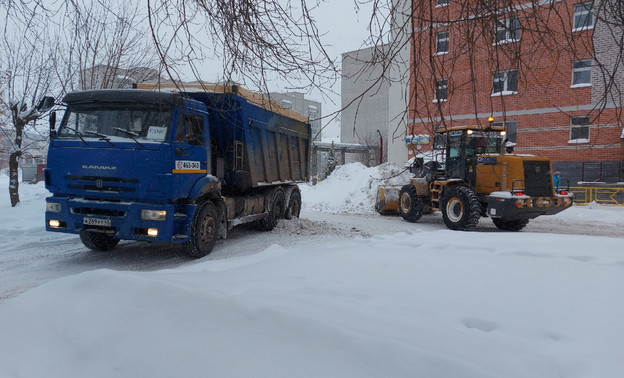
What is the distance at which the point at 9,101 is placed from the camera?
1315 centimetres

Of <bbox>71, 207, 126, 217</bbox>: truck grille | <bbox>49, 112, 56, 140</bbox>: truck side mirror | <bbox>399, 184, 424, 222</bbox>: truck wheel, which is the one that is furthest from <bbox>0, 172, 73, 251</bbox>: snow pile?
<bbox>399, 184, 424, 222</bbox>: truck wheel

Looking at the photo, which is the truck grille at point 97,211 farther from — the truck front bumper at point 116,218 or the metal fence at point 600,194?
the metal fence at point 600,194

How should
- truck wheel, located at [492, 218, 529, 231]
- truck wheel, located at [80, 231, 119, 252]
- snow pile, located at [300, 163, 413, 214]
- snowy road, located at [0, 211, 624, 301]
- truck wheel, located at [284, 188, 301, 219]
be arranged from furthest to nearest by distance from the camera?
snow pile, located at [300, 163, 413, 214] < truck wheel, located at [492, 218, 529, 231] < truck wheel, located at [284, 188, 301, 219] < truck wheel, located at [80, 231, 119, 252] < snowy road, located at [0, 211, 624, 301]

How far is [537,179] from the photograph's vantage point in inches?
435

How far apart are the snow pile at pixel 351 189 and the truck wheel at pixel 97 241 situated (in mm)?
9979

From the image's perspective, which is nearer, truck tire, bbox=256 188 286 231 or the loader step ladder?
truck tire, bbox=256 188 286 231

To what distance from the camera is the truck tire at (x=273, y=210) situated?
1027 centimetres

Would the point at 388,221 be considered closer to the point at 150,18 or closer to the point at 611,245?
the point at 611,245

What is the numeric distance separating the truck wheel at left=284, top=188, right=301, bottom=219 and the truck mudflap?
4.87 m

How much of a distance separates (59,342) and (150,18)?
8.18ft

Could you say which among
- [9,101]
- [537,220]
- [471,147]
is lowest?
[537,220]

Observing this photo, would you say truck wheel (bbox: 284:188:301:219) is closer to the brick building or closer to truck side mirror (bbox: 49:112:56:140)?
truck side mirror (bbox: 49:112:56:140)

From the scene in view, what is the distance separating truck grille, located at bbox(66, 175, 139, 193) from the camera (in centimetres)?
651

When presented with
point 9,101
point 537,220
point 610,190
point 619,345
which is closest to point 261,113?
point 619,345
